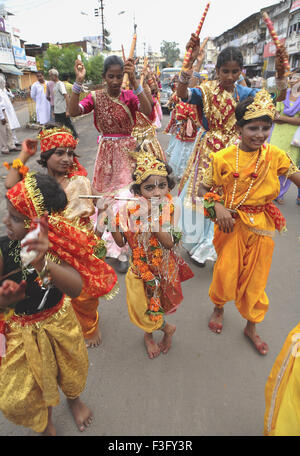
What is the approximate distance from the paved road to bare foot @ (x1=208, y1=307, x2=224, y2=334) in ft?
0.19

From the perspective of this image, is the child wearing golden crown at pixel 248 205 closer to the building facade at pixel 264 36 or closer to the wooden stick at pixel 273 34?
the wooden stick at pixel 273 34

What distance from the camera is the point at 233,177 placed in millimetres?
2160

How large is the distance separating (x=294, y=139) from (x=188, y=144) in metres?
2.30

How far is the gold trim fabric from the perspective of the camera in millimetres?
1545

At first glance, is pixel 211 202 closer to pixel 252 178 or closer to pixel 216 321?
pixel 252 178

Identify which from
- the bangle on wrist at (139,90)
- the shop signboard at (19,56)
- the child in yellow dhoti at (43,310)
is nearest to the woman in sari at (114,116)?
the bangle on wrist at (139,90)

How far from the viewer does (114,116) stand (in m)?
3.23

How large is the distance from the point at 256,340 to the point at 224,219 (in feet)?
3.67

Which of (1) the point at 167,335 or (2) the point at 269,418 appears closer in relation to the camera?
(2) the point at 269,418

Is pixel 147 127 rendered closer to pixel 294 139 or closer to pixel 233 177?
pixel 233 177

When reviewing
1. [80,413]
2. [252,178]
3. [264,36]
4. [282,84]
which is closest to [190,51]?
[282,84]

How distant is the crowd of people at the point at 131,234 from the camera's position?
1390mm

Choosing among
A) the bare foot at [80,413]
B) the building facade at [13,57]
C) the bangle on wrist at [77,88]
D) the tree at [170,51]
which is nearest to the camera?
the bare foot at [80,413]

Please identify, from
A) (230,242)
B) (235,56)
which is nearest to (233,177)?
(230,242)
